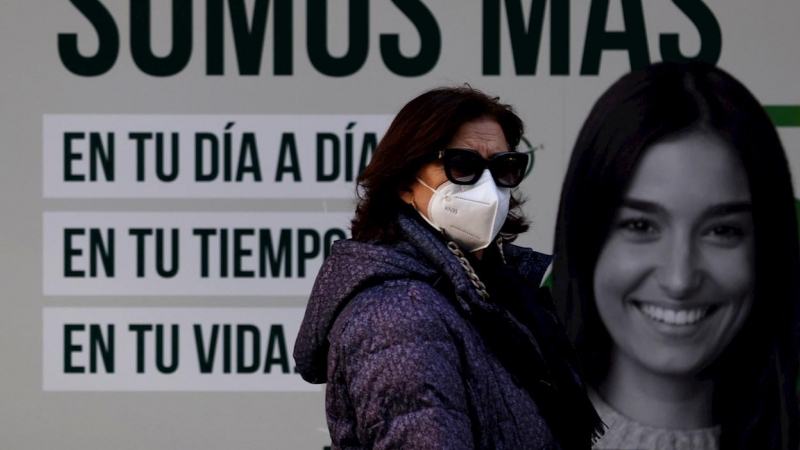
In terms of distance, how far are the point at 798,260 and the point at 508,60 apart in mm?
1014

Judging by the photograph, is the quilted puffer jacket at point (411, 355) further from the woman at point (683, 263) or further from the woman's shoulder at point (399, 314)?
the woman at point (683, 263)

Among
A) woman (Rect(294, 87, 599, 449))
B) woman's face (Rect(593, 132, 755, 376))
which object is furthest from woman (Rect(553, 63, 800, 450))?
woman (Rect(294, 87, 599, 449))

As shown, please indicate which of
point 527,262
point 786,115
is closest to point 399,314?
point 527,262

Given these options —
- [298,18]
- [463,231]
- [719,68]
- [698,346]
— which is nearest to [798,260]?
[698,346]

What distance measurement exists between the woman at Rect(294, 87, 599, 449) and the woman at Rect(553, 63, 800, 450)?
1446 millimetres

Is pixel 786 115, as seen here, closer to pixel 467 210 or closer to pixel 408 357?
pixel 467 210

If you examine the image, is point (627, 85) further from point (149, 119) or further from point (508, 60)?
point (149, 119)

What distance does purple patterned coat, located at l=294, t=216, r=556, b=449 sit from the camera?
1321 millimetres

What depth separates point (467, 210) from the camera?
1.55 meters

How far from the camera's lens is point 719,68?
307 cm

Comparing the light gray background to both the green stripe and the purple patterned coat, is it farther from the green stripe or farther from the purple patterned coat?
the purple patterned coat

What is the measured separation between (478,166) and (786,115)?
182 cm

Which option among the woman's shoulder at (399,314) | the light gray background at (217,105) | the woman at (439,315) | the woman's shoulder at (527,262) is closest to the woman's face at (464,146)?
the woman at (439,315)

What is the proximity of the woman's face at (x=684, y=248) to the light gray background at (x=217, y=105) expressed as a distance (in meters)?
0.21
